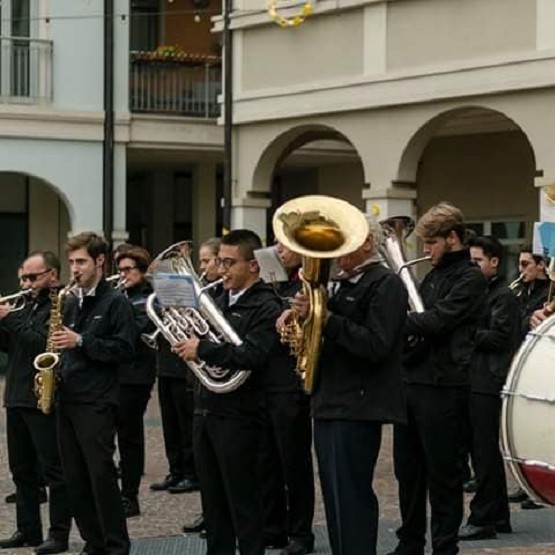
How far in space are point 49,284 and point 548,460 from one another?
4.34 m

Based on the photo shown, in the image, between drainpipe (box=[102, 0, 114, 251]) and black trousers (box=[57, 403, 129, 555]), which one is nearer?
black trousers (box=[57, 403, 129, 555])

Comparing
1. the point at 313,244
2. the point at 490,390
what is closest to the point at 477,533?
the point at 490,390

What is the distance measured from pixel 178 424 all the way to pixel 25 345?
3.05 meters

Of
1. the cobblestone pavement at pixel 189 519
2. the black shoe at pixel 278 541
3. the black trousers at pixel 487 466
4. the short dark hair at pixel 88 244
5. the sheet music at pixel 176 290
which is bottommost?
the cobblestone pavement at pixel 189 519

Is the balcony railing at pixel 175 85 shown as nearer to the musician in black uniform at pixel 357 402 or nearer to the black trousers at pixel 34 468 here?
the black trousers at pixel 34 468

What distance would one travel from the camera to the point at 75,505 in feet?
31.9

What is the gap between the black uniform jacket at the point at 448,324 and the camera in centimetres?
951

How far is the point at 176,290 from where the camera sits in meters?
9.11

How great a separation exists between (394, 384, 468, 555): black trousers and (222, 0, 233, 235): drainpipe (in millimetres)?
13928

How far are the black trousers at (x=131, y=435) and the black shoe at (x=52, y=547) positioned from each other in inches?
72.7

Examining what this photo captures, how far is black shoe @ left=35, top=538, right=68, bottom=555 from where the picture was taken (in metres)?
10.3

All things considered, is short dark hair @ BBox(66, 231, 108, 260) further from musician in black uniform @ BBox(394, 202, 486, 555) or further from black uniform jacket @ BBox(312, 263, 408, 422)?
black uniform jacket @ BBox(312, 263, 408, 422)

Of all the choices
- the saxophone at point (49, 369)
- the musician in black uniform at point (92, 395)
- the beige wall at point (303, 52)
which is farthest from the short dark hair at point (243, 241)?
the beige wall at point (303, 52)

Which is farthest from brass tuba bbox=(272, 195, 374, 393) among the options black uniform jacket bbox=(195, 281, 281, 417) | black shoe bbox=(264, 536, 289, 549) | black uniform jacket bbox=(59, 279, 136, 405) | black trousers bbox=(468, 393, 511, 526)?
black trousers bbox=(468, 393, 511, 526)
